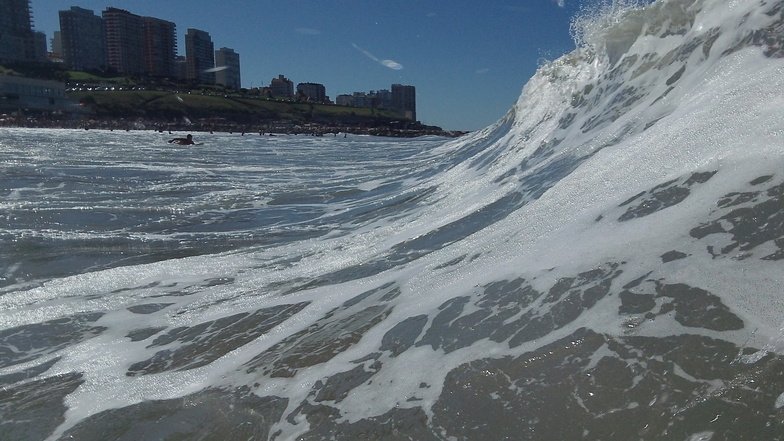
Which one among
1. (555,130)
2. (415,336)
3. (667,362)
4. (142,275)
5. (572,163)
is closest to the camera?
(667,362)

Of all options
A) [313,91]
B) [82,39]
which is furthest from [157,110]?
[82,39]

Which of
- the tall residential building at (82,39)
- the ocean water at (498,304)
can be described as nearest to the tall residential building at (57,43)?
the tall residential building at (82,39)

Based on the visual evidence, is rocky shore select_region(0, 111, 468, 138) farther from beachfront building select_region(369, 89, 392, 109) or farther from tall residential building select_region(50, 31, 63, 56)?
tall residential building select_region(50, 31, 63, 56)

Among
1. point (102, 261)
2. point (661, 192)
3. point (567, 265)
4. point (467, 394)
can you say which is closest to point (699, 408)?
point (467, 394)

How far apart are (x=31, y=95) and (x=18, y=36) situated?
39.3 m

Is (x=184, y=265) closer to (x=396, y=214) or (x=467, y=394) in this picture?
(x=396, y=214)

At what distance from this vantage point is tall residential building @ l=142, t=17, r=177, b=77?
410 ft

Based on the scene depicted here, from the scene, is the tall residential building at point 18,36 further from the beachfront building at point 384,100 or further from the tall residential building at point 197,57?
the beachfront building at point 384,100

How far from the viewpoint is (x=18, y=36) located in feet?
352

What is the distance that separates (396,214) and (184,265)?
3.10 m

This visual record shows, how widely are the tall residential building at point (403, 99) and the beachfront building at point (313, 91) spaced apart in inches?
578

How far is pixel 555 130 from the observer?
365 inches

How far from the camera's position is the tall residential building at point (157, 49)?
410ft

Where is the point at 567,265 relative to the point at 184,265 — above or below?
above
